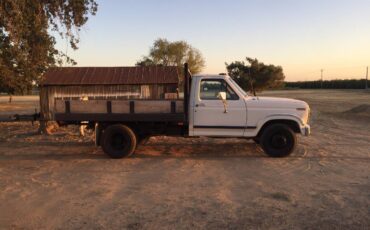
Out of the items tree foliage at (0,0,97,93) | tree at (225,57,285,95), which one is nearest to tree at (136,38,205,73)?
tree at (225,57,285,95)

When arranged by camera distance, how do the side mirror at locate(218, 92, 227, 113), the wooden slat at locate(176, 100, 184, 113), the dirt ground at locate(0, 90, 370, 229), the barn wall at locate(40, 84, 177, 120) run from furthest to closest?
the barn wall at locate(40, 84, 177, 120), the wooden slat at locate(176, 100, 184, 113), the side mirror at locate(218, 92, 227, 113), the dirt ground at locate(0, 90, 370, 229)

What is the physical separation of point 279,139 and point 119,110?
408 cm

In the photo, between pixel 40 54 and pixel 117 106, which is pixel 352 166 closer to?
pixel 117 106

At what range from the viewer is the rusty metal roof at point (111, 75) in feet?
59.6

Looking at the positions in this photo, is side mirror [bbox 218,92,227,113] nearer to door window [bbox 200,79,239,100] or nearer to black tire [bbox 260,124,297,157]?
door window [bbox 200,79,239,100]

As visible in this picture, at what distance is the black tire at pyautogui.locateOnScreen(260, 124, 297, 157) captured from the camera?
1024cm

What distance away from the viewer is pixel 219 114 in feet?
33.5

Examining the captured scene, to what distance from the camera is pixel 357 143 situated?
12922 mm

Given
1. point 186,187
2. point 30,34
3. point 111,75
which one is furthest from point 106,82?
point 186,187

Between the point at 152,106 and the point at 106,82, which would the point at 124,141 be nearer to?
the point at 152,106

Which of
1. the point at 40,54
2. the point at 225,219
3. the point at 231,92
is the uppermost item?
the point at 40,54

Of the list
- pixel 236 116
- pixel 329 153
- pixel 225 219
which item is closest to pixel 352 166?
pixel 329 153

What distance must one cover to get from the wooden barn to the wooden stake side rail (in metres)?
7.53

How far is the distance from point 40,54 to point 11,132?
4.84m
